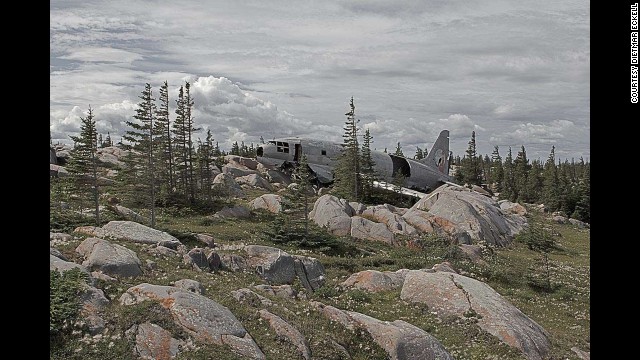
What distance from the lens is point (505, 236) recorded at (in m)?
43.8

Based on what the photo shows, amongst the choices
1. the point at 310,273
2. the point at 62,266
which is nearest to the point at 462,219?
the point at 310,273

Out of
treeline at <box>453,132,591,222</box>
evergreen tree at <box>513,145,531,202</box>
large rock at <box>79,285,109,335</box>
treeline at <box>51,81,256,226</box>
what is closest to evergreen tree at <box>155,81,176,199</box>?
treeline at <box>51,81,256,226</box>

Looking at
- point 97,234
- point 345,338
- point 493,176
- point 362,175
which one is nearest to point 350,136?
point 362,175

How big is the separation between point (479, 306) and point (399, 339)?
17.0 ft

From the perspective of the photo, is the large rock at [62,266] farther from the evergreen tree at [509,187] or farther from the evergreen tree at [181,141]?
the evergreen tree at [509,187]

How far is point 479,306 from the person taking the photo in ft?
54.9

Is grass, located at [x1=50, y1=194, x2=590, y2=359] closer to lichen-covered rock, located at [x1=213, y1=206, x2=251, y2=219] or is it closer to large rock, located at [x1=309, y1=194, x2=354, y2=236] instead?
large rock, located at [x1=309, y1=194, x2=354, y2=236]

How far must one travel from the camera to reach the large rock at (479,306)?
15.1 metres

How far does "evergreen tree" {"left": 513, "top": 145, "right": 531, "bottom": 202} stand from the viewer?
306 feet

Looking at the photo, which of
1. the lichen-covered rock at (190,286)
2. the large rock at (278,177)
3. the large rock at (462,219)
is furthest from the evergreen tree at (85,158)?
the large rock at (278,177)

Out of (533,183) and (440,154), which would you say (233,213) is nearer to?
(440,154)
